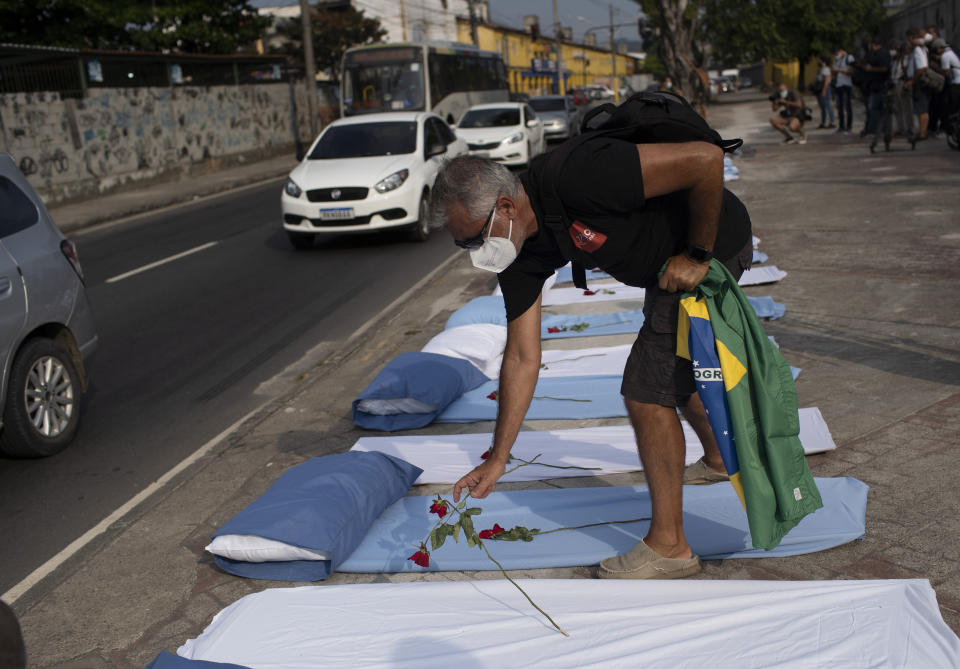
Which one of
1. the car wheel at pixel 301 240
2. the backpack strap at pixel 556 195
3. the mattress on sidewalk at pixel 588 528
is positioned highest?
the backpack strap at pixel 556 195

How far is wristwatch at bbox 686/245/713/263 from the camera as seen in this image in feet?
9.75

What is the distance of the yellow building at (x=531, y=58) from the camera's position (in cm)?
7062

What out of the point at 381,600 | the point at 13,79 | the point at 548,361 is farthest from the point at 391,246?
the point at 13,79

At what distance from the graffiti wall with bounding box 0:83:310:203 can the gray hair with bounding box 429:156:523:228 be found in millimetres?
19279

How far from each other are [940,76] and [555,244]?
15010mm

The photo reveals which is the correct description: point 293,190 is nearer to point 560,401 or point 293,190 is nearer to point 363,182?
point 363,182

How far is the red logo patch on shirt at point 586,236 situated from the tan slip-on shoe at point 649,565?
3.67ft

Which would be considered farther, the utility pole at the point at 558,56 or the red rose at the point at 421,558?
the utility pole at the point at 558,56

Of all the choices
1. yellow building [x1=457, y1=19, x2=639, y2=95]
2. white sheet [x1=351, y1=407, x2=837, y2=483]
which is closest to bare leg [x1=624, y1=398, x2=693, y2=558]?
white sheet [x1=351, y1=407, x2=837, y2=483]

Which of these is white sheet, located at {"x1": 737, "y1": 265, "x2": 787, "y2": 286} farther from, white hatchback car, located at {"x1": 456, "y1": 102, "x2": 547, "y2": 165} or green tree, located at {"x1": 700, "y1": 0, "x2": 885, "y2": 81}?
green tree, located at {"x1": 700, "y1": 0, "x2": 885, "y2": 81}

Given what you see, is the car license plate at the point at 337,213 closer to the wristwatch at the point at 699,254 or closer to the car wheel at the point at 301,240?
the car wheel at the point at 301,240

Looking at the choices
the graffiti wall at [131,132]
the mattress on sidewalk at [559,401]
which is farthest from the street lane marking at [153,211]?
the mattress on sidewalk at [559,401]

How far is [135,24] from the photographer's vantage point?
33438mm

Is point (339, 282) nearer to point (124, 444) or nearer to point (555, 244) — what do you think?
point (124, 444)
